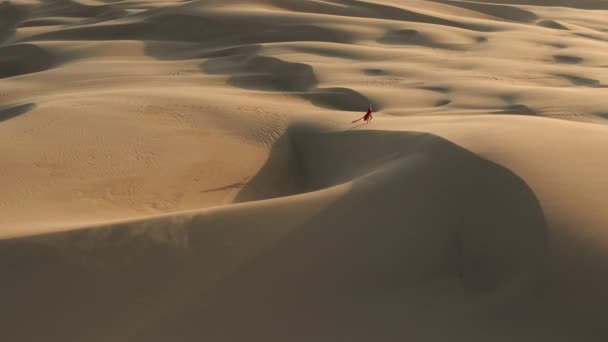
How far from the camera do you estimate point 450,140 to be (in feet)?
10.7

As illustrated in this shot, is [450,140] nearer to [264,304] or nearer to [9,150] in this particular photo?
[264,304]

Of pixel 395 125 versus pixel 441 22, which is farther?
pixel 441 22

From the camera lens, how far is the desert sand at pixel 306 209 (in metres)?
2.25

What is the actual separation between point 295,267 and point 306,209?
366 mm

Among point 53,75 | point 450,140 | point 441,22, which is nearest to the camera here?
point 450,140

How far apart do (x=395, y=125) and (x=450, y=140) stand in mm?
1021

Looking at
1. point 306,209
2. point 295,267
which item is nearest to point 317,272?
point 295,267

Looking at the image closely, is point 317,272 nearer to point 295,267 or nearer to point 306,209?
point 295,267

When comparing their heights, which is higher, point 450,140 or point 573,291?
point 450,140

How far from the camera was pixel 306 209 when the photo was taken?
9.05ft

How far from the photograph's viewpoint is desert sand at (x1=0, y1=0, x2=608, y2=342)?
225 cm

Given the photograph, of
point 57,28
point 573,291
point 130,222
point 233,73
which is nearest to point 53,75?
point 233,73

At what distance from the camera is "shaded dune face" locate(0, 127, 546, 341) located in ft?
7.34

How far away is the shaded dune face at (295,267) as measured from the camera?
2.24 m
